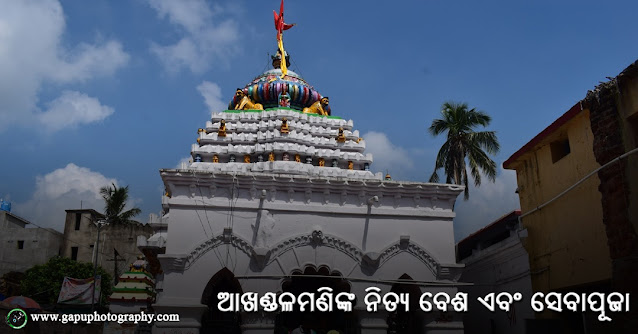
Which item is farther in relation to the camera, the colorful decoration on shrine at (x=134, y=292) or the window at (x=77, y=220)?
the window at (x=77, y=220)

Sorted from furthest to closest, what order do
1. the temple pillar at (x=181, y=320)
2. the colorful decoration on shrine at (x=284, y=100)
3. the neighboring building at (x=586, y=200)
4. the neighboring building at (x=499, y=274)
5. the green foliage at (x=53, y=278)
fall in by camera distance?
the green foliage at (x=53, y=278), the colorful decoration on shrine at (x=284, y=100), the neighboring building at (x=499, y=274), the temple pillar at (x=181, y=320), the neighboring building at (x=586, y=200)

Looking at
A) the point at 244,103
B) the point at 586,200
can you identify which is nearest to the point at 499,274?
the point at 586,200

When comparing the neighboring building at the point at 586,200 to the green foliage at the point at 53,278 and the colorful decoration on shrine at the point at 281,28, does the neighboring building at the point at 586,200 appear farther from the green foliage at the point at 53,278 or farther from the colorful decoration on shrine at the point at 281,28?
the green foliage at the point at 53,278

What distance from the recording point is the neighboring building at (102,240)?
41.5 metres

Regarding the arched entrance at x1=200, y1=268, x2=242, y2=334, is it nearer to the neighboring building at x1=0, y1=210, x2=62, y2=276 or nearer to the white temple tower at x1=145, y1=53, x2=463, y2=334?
the white temple tower at x1=145, y1=53, x2=463, y2=334

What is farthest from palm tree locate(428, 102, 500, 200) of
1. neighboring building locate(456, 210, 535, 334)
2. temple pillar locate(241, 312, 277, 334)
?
temple pillar locate(241, 312, 277, 334)

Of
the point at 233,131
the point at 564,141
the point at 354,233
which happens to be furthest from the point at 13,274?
the point at 564,141

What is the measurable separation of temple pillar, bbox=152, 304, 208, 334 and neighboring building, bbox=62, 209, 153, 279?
29249 millimetres

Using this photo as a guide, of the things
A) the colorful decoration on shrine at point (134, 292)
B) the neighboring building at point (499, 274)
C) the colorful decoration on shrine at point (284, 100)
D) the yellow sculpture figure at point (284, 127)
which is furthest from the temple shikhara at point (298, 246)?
the colorful decoration on shrine at point (284, 100)

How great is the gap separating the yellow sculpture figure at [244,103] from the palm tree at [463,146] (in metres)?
9.09

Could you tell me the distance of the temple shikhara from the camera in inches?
572

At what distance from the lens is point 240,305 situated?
46.8ft

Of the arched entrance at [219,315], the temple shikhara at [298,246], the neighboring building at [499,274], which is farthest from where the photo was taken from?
the neighboring building at [499,274]

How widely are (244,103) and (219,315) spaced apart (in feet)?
41.1
